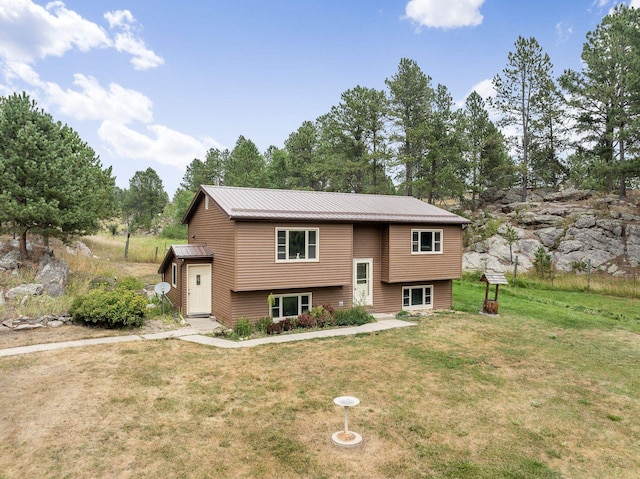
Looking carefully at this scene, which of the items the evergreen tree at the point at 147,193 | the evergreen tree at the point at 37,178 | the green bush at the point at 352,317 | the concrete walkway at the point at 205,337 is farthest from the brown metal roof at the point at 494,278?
the evergreen tree at the point at 147,193

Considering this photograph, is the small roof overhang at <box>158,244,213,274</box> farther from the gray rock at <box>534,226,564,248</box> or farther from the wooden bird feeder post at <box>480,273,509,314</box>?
the gray rock at <box>534,226,564,248</box>

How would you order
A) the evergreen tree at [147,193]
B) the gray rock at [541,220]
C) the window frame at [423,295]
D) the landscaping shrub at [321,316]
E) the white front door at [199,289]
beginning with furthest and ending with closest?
the evergreen tree at [147,193]
the gray rock at [541,220]
the window frame at [423,295]
the white front door at [199,289]
the landscaping shrub at [321,316]

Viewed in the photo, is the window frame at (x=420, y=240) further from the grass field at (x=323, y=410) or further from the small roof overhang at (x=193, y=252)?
the small roof overhang at (x=193, y=252)

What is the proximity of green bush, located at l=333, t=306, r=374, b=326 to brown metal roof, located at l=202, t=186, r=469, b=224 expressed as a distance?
136 inches

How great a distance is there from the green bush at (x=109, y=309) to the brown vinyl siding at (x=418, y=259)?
939 centimetres

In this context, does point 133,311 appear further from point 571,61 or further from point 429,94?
point 571,61

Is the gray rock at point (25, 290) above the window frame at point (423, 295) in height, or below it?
above

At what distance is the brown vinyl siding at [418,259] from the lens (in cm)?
1581

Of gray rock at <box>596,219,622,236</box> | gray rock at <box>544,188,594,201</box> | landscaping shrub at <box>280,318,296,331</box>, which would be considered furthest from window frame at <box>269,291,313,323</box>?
gray rock at <box>544,188,594,201</box>

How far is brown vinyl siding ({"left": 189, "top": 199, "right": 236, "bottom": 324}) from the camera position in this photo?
13.2 meters

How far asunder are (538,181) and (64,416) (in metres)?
40.9

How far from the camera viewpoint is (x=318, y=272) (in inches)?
556

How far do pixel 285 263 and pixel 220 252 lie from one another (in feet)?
8.32

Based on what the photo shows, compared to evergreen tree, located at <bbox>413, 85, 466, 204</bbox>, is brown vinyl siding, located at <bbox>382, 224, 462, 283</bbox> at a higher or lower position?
lower
